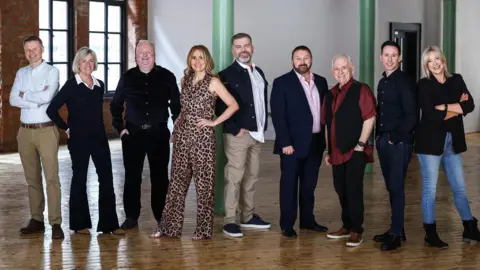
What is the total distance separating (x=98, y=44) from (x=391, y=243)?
9721 millimetres

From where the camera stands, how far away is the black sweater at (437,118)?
21.4ft

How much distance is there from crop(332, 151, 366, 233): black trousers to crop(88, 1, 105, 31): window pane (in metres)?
9.23

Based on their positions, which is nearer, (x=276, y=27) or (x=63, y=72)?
(x=63, y=72)

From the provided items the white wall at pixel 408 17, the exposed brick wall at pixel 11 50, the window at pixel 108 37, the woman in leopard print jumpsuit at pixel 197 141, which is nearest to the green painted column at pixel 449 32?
the white wall at pixel 408 17

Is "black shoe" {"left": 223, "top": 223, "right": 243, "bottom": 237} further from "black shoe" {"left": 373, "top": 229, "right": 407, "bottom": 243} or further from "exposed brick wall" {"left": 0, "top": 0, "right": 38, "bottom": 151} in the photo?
"exposed brick wall" {"left": 0, "top": 0, "right": 38, "bottom": 151}

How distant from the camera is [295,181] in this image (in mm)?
7156

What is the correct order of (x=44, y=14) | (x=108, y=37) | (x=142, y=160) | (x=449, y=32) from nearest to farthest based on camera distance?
(x=142, y=160), (x=44, y=14), (x=108, y=37), (x=449, y=32)

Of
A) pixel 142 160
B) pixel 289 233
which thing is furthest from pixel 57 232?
pixel 289 233

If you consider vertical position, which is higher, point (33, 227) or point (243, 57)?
point (243, 57)

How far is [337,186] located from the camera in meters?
6.87

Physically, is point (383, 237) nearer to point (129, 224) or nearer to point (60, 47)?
point (129, 224)

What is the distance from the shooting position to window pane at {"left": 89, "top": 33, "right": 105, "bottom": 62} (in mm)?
15164

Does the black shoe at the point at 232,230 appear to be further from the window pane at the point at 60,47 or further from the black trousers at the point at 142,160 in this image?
the window pane at the point at 60,47

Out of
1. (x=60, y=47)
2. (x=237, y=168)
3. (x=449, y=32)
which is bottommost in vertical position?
(x=237, y=168)
